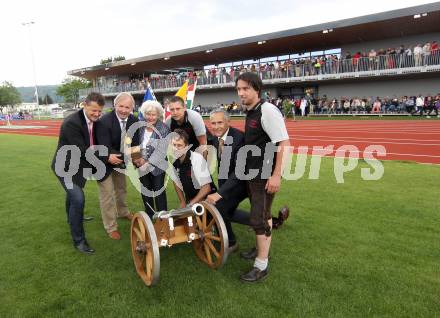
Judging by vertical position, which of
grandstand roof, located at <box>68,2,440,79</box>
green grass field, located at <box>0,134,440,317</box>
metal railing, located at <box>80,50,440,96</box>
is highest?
grandstand roof, located at <box>68,2,440,79</box>

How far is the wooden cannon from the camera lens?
3.21 metres

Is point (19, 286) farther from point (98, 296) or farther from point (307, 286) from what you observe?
point (307, 286)

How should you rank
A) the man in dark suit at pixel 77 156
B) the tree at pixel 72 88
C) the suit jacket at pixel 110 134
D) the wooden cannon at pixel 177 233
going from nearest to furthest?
1. the wooden cannon at pixel 177 233
2. the man in dark suit at pixel 77 156
3. the suit jacket at pixel 110 134
4. the tree at pixel 72 88

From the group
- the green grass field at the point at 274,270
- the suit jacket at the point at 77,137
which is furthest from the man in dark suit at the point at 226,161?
the suit jacket at the point at 77,137

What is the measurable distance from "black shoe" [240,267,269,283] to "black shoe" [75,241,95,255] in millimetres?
1848

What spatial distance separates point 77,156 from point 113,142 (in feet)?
1.88

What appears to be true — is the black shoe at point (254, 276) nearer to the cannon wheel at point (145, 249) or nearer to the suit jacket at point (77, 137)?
the cannon wheel at point (145, 249)

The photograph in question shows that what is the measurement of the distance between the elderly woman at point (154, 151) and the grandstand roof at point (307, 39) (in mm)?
21815

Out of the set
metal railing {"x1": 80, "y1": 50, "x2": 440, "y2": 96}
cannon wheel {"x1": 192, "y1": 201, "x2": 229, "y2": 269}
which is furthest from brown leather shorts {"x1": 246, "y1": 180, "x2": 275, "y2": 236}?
metal railing {"x1": 80, "y1": 50, "x2": 440, "y2": 96}

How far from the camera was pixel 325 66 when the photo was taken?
25562 millimetres

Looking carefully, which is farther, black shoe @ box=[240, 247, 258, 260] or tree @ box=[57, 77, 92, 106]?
tree @ box=[57, 77, 92, 106]

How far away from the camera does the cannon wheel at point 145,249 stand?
120 inches

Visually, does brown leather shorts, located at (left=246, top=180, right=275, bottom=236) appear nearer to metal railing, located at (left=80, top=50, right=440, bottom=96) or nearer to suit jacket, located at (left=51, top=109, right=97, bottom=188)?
suit jacket, located at (left=51, top=109, right=97, bottom=188)

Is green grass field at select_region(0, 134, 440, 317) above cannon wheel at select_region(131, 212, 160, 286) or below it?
below
